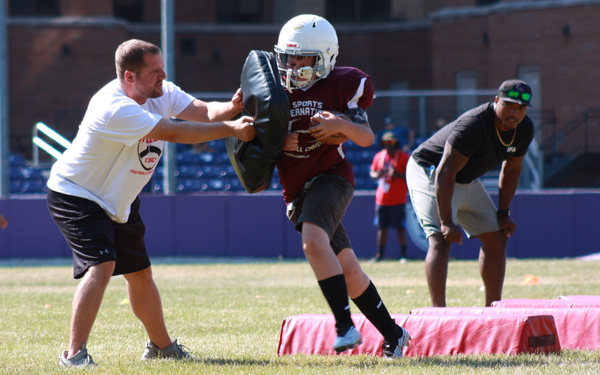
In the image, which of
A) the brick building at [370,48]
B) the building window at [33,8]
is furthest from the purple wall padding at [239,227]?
the building window at [33,8]

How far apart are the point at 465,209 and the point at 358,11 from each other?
70.3ft

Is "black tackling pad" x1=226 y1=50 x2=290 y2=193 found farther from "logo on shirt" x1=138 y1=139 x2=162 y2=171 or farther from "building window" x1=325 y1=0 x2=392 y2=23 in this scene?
"building window" x1=325 y1=0 x2=392 y2=23

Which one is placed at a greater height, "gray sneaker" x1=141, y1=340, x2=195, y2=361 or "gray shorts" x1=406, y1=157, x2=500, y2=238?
"gray shorts" x1=406, y1=157, x2=500, y2=238

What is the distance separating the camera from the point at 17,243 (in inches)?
558

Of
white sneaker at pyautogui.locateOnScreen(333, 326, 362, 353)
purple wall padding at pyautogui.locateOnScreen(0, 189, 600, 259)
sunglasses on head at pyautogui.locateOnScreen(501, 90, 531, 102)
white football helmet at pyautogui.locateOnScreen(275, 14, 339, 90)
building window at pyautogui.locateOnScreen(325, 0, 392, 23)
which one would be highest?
building window at pyautogui.locateOnScreen(325, 0, 392, 23)

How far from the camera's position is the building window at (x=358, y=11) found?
26984mm

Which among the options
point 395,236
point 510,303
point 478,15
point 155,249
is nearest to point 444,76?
point 478,15

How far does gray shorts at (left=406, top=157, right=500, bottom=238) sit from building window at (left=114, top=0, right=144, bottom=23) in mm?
20549

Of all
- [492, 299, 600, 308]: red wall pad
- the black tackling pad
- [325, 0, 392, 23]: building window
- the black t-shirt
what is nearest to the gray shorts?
the black t-shirt

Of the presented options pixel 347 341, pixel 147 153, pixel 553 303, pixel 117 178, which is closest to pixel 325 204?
pixel 347 341

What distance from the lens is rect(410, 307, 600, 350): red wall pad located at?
205 inches

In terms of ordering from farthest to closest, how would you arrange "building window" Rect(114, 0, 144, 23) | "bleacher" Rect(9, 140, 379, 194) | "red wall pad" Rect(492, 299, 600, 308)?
"building window" Rect(114, 0, 144, 23) < "bleacher" Rect(9, 140, 379, 194) < "red wall pad" Rect(492, 299, 600, 308)

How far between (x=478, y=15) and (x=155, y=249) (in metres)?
13.6

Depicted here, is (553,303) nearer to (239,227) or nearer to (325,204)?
(325,204)
